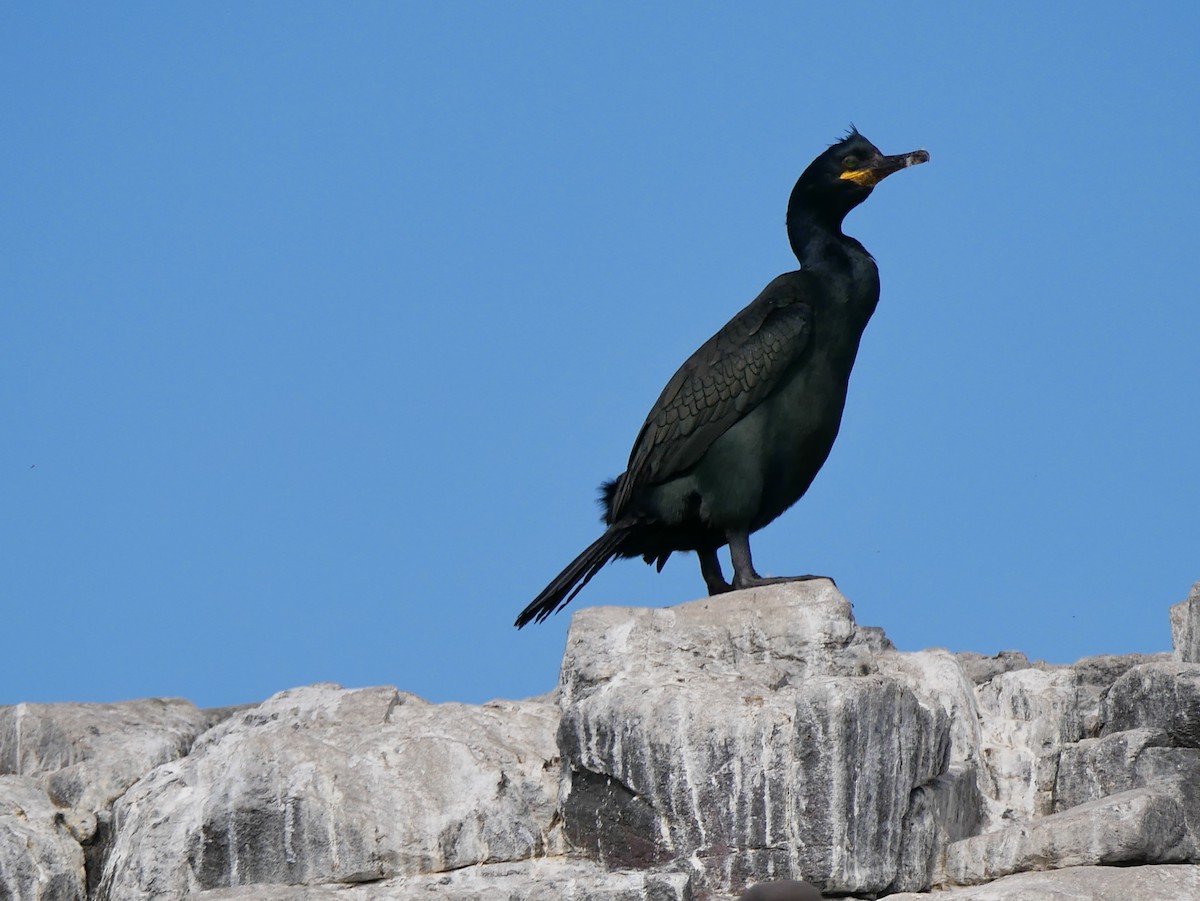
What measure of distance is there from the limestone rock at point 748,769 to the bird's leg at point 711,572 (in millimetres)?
1412

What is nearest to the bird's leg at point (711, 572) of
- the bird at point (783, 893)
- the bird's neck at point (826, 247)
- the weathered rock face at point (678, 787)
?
the weathered rock face at point (678, 787)

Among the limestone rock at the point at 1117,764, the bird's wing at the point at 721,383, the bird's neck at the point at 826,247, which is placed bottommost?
the limestone rock at the point at 1117,764

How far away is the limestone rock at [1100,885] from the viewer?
7645 millimetres

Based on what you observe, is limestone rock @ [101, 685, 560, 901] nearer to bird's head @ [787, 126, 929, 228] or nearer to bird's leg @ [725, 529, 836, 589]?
bird's leg @ [725, 529, 836, 589]

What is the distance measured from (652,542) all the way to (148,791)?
3.11m

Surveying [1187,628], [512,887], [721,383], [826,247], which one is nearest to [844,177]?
[826,247]

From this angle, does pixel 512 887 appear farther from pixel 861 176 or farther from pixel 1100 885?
pixel 861 176

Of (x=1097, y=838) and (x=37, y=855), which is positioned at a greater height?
(x=37, y=855)

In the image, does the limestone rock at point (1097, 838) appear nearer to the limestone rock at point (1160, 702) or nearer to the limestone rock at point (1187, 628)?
the limestone rock at point (1160, 702)

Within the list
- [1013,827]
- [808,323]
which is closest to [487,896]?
[1013,827]

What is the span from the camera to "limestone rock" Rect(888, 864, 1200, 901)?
7645 mm

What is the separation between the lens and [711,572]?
1035cm

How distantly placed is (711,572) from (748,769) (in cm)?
230

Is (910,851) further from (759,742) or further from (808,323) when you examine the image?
(808,323)
